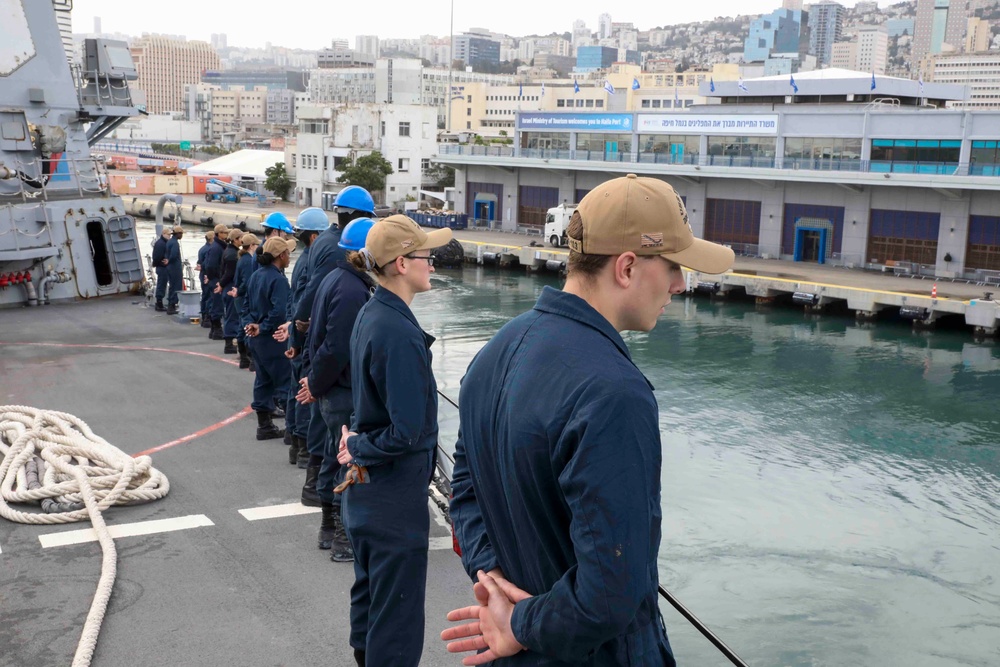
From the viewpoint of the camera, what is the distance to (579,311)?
7.43 feet

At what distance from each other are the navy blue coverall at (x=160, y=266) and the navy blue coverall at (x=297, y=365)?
31.4ft

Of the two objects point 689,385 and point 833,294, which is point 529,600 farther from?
point 833,294

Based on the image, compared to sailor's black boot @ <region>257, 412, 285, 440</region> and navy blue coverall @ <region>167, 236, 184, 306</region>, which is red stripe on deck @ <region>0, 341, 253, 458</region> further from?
navy blue coverall @ <region>167, 236, 184, 306</region>

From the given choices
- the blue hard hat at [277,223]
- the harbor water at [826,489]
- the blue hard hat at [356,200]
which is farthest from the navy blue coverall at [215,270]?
the blue hard hat at [356,200]

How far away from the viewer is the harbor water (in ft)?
34.3

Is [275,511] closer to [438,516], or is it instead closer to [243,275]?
[438,516]

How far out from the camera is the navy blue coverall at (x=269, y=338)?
30.2 ft

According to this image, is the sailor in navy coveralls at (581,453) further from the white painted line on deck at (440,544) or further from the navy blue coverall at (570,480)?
the white painted line on deck at (440,544)

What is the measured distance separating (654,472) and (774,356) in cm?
2681

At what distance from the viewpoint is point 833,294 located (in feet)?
112

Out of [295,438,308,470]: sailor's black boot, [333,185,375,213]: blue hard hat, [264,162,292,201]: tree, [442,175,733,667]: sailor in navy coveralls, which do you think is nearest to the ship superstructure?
[295,438,308,470]: sailor's black boot

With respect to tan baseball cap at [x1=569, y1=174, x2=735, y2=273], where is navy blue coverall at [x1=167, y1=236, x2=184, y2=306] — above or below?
below

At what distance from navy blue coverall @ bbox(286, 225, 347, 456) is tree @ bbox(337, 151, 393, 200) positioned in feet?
198

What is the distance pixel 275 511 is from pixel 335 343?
2.14m
